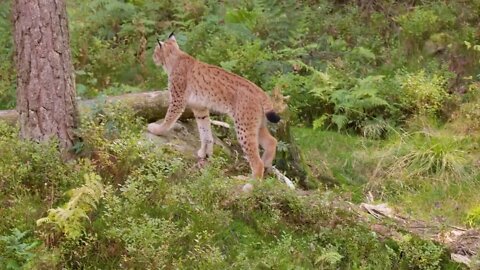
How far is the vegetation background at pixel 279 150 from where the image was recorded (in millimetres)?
7359

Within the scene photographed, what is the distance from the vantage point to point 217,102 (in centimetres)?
941

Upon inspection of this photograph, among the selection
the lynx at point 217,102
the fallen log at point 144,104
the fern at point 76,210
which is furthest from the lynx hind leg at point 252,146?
the fern at point 76,210

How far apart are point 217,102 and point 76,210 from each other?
275 cm

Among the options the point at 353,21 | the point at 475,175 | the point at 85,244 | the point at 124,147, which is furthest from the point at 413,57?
the point at 85,244

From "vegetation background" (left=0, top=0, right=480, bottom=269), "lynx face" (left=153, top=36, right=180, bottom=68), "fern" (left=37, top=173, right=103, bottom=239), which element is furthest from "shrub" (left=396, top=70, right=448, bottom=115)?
"fern" (left=37, top=173, right=103, bottom=239)

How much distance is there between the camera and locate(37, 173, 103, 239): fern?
7.05 m

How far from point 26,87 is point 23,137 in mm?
517

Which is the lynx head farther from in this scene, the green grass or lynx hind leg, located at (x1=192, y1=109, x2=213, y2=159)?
the green grass

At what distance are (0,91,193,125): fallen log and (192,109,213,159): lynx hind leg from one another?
48 centimetres

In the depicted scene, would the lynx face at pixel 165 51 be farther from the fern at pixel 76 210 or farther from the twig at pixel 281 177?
the fern at pixel 76 210

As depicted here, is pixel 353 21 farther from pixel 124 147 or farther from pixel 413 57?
pixel 124 147

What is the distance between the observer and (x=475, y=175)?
1005 centimetres

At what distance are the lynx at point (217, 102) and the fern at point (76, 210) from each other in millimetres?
2181

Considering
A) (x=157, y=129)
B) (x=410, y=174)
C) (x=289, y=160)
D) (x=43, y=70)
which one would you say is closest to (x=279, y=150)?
(x=289, y=160)
